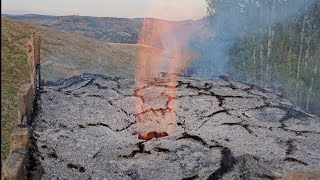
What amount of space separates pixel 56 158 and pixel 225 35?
12.0 meters

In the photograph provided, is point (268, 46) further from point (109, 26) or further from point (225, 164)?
point (109, 26)

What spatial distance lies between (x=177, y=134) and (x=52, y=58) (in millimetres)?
11924

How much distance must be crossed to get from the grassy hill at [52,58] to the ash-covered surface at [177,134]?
3.69 m

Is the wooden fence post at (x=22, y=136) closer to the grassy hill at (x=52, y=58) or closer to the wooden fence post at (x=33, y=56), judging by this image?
the wooden fence post at (x=33, y=56)

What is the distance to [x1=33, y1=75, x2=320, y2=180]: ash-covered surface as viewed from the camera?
11.5ft

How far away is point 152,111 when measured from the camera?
16.7ft

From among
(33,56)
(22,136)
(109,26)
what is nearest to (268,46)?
(33,56)

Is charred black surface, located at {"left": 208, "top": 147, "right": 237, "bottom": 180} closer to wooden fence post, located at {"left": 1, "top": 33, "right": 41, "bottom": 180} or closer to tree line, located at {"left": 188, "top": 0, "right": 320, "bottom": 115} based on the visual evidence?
wooden fence post, located at {"left": 1, "top": 33, "right": 41, "bottom": 180}

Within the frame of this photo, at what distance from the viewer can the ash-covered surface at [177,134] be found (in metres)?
3.52

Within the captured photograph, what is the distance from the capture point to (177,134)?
4262 mm

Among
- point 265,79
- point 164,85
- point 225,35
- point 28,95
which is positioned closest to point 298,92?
point 265,79

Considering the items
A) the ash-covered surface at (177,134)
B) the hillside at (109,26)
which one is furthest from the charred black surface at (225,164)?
the hillside at (109,26)

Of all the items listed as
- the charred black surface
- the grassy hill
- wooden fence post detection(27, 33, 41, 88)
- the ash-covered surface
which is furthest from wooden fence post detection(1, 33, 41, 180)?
the grassy hill

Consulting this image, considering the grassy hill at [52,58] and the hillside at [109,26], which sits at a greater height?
the hillside at [109,26]
